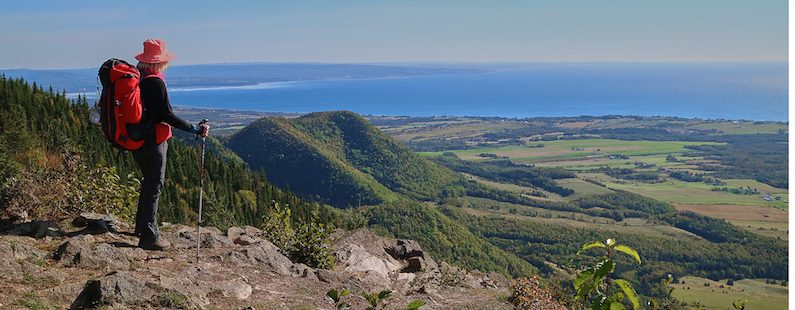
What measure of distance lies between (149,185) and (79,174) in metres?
3.29

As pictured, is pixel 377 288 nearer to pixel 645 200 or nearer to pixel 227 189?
pixel 227 189

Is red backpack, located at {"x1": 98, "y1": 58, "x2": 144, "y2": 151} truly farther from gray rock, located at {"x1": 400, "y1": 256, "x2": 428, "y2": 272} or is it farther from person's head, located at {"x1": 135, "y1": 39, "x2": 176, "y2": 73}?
gray rock, located at {"x1": 400, "y1": 256, "x2": 428, "y2": 272}

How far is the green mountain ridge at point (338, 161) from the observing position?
310 ft

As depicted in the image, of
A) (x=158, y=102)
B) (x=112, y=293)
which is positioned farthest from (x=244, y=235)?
(x=112, y=293)

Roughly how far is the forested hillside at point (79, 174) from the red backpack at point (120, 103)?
114 inches

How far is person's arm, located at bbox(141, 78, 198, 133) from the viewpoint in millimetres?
6523

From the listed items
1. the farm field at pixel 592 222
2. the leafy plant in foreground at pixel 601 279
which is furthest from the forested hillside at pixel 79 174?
the farm field at pixel 592 222

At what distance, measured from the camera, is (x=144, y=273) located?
6441mm

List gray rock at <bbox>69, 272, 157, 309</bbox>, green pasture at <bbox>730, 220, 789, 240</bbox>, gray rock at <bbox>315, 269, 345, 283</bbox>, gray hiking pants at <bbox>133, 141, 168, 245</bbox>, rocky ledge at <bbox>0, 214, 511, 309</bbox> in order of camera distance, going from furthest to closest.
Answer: green pasture at <bbox>730, 220, 789, 240</bbox> < gray rock at <bbox>315, 269, 345, 283</bbox> < gray hiking pants at <bbox>133, 141, 168, 245</bbox> < rocky ledge at <bbox>0, 214, 511, 309</bbox> < gray rock at <bbox>69, 272, 157, 309</bbox>

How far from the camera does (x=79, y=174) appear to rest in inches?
380

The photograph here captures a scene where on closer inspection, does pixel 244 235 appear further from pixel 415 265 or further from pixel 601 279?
pixel 601 279

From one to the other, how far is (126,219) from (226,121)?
639 feet

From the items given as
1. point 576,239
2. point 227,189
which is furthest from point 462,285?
point 576,239

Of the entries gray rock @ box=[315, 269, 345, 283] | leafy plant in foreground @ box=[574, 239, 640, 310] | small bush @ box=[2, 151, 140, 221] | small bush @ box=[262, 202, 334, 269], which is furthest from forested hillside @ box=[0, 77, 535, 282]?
leafy plant in foreground @ box=[574, 239, 640, 310]
